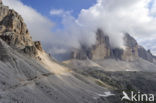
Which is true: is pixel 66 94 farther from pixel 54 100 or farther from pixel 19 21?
pixel 19 21

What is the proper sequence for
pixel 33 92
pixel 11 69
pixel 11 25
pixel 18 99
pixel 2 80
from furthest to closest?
pixel 11 25 → pixel 11 69 → pixel 33 92 → pixel 2 80 → pixel 18 99

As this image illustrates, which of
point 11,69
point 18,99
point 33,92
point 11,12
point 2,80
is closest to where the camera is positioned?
point 18,99

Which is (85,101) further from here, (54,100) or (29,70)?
→ (29,70)

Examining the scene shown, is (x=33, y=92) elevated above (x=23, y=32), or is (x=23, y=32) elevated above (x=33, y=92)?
(x=23, y=32)

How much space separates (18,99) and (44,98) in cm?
913

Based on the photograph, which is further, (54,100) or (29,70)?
(29,70)

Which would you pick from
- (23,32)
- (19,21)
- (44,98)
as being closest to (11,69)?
(44,98)

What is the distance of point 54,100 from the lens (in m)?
46.8

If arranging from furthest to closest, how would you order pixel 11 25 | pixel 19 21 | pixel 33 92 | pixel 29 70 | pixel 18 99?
1. pixel 19 21
2. pixel 11 25
3. pixel 29 70
4. pixel 33 92
5. pixel 18 99

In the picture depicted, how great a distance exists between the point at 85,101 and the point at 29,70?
24380 millimetres

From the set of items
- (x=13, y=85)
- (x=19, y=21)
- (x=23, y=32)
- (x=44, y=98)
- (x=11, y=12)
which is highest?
(x=11, y=12)

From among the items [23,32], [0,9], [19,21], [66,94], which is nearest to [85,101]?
[66,94]

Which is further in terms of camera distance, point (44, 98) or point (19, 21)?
point (19, 21)

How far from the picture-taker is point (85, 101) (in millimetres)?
54812
